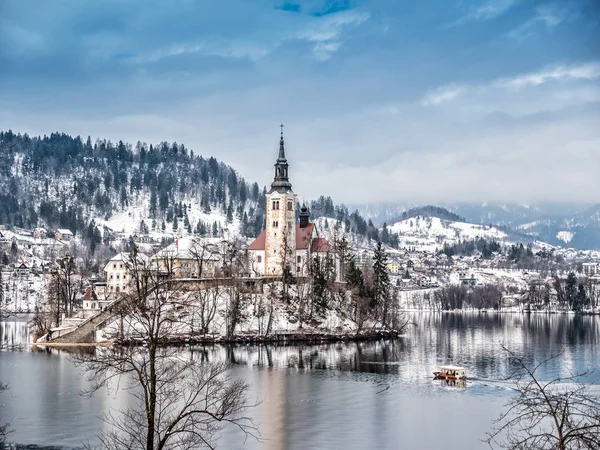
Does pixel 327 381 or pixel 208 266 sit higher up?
pixel 208 266

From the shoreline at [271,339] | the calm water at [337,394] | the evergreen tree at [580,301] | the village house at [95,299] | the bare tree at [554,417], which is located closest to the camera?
the bare tree at [554,417]

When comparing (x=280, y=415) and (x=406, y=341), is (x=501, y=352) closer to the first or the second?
(x=406, y=341)

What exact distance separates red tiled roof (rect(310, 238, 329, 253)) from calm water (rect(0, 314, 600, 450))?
2429 cm

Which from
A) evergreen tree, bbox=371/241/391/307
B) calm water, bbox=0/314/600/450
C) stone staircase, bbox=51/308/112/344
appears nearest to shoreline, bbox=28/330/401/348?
stone staircase, bbox=51/308/112/344

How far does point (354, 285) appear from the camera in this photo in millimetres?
97812

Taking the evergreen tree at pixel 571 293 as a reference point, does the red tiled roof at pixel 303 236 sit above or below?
above

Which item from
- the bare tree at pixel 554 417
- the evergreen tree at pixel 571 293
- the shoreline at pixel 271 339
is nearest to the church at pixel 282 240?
the shoreline at pixel 271 339

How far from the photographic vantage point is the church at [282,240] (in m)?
108

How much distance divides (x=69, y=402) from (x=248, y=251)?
65.0 metres

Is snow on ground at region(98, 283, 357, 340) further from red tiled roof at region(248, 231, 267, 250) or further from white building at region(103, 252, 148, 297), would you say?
white building at region(103, 252, 148, 297)

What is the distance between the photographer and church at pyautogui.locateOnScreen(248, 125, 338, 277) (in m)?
108

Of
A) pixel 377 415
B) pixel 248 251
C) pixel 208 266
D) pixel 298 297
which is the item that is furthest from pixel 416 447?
pixel 208 266

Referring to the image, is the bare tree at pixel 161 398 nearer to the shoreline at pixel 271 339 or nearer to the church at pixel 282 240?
the shoreline at pixel 271 339

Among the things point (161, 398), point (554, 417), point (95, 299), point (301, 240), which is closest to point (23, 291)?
point (95, 299)
